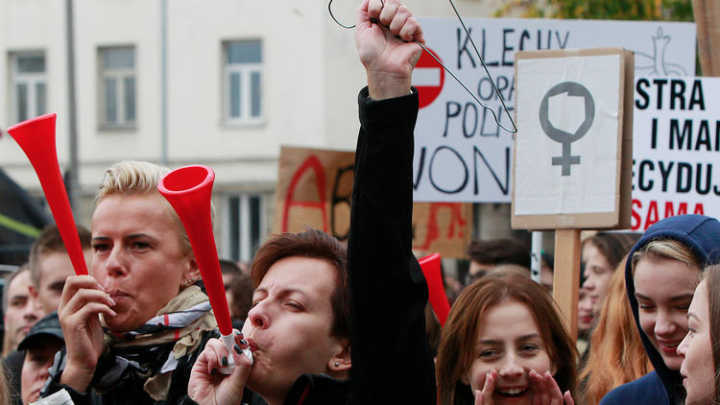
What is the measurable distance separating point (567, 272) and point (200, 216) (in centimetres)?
170

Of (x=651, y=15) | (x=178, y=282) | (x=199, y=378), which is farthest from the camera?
(x=651, y=15)

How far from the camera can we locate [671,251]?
9.26 ft

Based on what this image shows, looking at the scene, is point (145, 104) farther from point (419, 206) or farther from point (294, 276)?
point (294, 276)

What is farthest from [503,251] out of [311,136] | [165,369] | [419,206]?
[311,136]

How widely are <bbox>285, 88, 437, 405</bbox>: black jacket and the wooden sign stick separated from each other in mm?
1559

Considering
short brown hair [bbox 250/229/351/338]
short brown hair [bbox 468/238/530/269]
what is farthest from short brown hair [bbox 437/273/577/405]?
short brown hair [bbox 468/238/530/269]

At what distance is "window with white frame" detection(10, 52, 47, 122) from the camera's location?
20.8 m

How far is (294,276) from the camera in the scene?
2.67 m

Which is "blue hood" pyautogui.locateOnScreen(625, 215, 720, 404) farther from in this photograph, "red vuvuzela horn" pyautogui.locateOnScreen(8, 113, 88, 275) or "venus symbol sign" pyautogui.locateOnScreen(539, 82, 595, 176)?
"red vuvuzela horn" pyautogui.locateOnScreen(8, 113, 88, 275)

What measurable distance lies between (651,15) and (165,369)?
9.96m

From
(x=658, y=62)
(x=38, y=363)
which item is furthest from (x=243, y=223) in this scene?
(x=38, y=363)

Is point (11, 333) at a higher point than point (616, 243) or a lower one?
lower

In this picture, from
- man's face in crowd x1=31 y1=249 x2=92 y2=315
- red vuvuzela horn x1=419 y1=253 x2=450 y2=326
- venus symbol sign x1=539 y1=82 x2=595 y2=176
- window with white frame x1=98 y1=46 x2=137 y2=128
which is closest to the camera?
red vuvuzela horn x1=419 y1=253 x2=450 y2=326

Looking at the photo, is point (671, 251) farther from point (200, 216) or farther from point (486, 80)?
point (486, 80)
